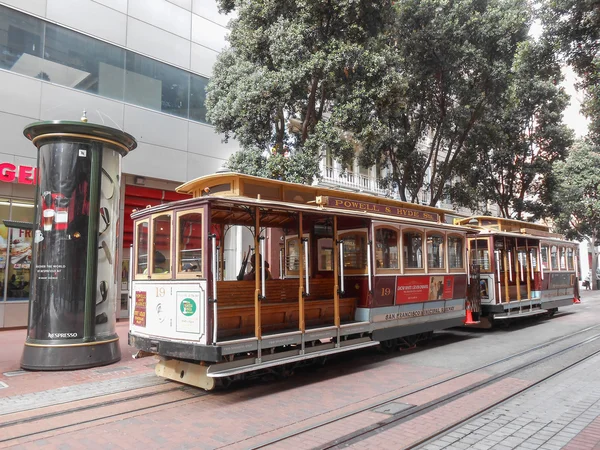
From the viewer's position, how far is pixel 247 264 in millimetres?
8844

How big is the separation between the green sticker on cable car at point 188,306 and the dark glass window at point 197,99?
11567mm

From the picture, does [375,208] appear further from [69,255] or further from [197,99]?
[197,99]

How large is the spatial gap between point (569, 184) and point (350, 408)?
22.2m

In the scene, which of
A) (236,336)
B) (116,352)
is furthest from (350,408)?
(116,352)

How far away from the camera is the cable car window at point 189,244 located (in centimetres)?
678

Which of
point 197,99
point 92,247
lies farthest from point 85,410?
point 197,99

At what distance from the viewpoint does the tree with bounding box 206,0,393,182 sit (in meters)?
11.9

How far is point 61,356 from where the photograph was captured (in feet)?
27.6

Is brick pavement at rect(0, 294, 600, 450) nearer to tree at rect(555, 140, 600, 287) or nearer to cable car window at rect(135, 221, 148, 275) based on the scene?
cable car window at rect(135, 221, 148, 275)

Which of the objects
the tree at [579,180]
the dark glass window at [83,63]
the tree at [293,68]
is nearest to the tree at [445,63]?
the tree at [293,68]

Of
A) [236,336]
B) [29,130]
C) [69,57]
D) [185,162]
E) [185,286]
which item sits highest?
[69,57]

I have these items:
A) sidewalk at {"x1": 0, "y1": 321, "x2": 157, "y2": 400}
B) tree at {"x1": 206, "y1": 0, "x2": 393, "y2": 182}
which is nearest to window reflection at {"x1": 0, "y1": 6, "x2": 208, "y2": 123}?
tree at {"x1": 206, "y1": 0, "x2": 393, "y2": 182}

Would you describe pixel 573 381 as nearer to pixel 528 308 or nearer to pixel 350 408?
pixel 350 408

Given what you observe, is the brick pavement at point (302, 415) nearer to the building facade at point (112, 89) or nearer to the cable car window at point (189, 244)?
the cable car window at point (189, 244)
